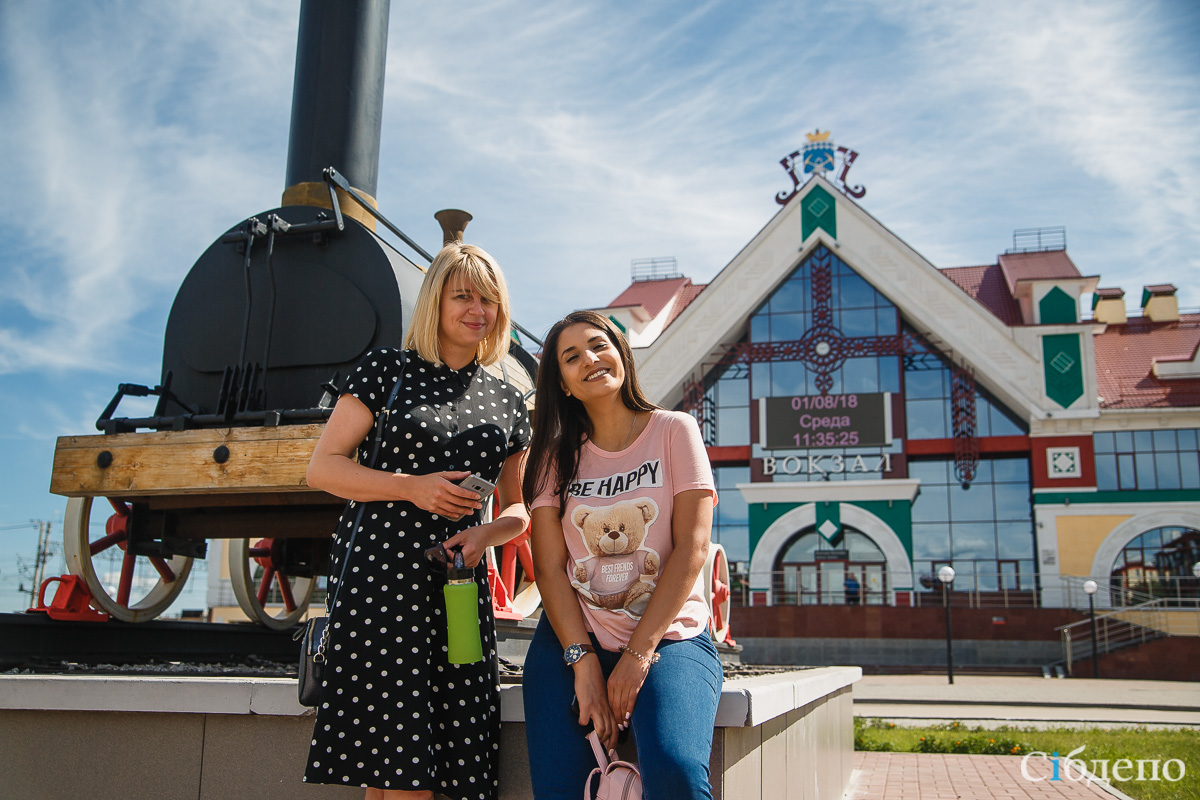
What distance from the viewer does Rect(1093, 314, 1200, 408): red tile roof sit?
2661 centimetres

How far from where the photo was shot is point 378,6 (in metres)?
5.07

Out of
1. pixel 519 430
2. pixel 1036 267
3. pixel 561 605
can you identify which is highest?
pixel 1036 267

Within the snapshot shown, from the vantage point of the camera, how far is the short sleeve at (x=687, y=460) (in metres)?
2.50

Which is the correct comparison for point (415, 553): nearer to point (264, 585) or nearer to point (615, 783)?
point (615, 783)

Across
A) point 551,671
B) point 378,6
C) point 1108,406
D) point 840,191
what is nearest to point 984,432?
point 1108,406

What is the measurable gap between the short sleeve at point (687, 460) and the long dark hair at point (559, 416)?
0.57 ft

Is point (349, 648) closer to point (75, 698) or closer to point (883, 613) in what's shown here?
point (75, 698)

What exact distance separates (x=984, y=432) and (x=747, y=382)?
22.7 feet

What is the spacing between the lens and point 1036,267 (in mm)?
28719

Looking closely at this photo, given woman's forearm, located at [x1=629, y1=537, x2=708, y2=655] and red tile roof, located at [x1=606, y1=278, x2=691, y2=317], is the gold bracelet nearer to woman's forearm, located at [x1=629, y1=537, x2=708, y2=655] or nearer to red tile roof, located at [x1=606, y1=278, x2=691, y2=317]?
woman's forearm, located at [x1=629, y1=537, x2=708, y2=655]

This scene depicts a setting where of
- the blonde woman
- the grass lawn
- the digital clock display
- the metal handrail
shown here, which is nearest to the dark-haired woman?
the blonde woman

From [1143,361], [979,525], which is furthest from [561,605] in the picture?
[1143,361]

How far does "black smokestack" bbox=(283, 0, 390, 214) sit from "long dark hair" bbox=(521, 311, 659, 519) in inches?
102

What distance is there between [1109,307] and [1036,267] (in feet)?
15.6
